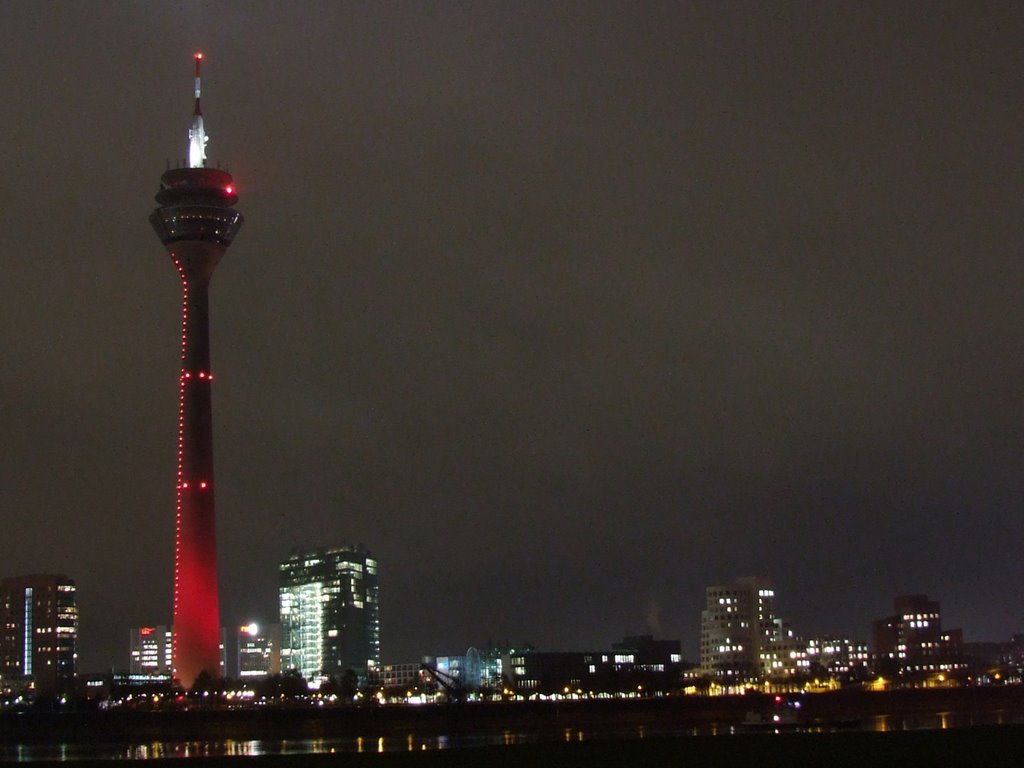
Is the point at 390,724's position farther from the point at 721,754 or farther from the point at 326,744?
the point at 721,754

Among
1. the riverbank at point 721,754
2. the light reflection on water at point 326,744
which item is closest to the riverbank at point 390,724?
the light reflection on water at point 326,744

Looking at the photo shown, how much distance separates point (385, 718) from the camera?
197750 mm

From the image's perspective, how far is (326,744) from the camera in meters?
132

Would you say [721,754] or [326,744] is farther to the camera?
[326,744]

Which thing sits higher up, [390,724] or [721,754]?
[721,754]

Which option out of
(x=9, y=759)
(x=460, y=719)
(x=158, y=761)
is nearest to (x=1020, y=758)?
(x=158, y=761)

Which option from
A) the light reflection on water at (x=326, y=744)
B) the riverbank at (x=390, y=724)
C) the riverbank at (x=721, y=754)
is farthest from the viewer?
the riverbank at (x=390, y=724)

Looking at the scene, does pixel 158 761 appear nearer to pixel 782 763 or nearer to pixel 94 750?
pixel 94 750

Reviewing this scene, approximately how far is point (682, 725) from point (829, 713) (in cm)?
3697

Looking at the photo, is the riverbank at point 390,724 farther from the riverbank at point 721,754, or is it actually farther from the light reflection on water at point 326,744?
the riverbank at point 721,754

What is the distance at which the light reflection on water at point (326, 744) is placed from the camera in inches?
4678

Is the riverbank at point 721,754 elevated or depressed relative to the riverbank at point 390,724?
elevated

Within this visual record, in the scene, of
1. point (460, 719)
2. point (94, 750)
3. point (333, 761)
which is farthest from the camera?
point (460, 719)

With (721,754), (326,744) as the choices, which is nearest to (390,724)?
(326,744)
